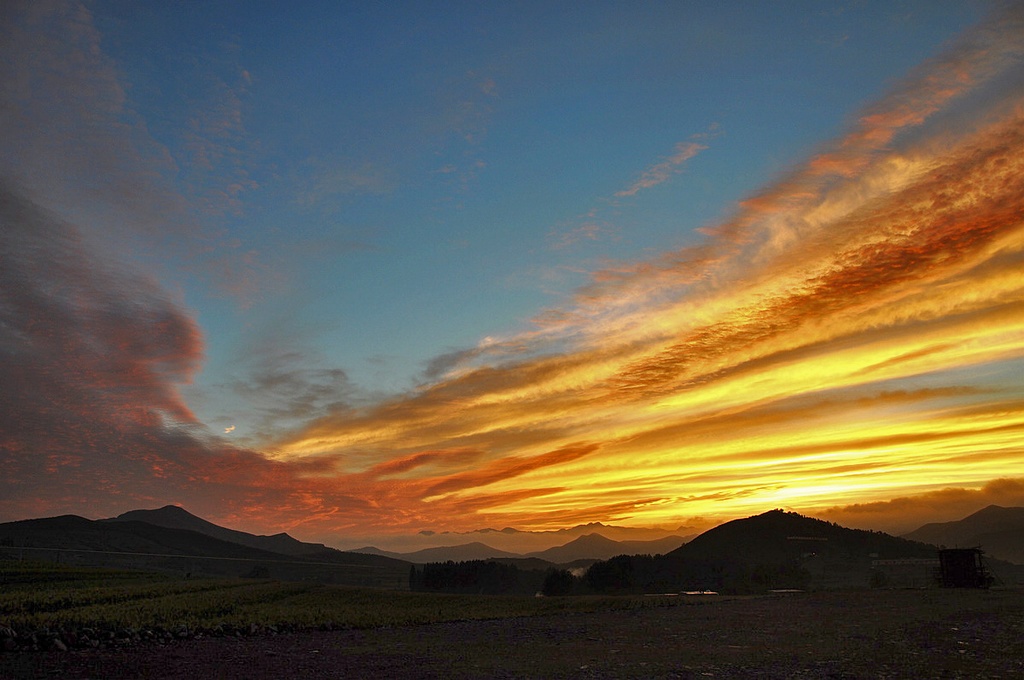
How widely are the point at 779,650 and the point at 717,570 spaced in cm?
9964

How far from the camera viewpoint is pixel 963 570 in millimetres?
64125

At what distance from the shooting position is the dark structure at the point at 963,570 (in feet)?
206

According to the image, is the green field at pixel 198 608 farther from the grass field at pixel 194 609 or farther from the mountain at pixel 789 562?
the mountain at pixel 789 562

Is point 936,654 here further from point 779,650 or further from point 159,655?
point 159,655

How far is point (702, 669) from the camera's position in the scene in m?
19.5

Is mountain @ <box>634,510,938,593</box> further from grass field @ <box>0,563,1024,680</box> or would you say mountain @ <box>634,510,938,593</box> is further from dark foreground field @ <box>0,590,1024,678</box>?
dark foreground field @ <box>0,590,1024,678</box>

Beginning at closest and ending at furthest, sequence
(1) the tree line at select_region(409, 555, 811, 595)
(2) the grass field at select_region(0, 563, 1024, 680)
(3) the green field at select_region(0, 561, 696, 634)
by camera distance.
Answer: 1. (2) the grass field at select_region(0, 563, 1024, 680)
2. (3) the green field at select_region(0, 561, 696, 634)
3. (1) the tree line at select_region(409, 555, 811, 595)

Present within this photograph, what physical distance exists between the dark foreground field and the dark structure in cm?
3270

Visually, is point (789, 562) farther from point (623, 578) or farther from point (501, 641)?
point (501, 641)

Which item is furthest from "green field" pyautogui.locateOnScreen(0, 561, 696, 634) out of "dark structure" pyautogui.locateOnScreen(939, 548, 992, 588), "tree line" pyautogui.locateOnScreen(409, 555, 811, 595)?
"tree line" pyautogui.locateOnScreen(409, 555, 811, 595)

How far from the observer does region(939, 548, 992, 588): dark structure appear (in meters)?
62.9

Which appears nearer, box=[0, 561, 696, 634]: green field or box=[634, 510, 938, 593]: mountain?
box=[0, 561, 696, 634]: green field

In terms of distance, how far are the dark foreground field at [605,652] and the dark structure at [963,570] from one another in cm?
3270

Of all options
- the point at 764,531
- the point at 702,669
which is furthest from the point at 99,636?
the point at 764,531
